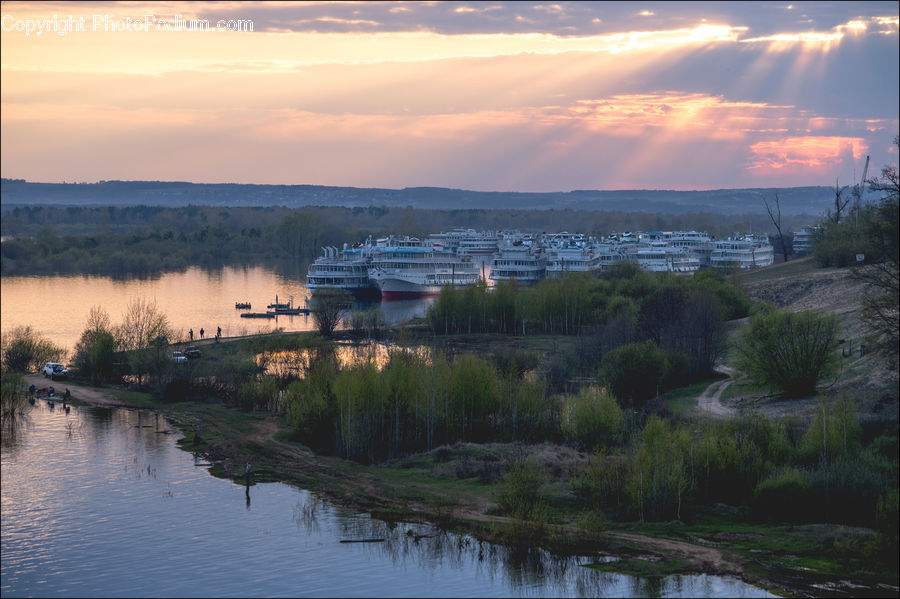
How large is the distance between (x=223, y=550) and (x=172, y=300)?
190 ft

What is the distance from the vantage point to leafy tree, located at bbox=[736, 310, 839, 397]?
1337 inches

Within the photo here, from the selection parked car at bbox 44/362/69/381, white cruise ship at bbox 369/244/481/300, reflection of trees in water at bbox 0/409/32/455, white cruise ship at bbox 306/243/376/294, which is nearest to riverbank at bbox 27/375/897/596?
reflection of trees in water at bbox 0/409/32/455

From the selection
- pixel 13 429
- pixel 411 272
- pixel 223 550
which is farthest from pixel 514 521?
pixel 411 272

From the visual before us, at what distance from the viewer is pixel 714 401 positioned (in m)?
36.2

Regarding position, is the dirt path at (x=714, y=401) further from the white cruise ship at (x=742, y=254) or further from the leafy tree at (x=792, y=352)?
the white cruise ship at (x=742, y=254)

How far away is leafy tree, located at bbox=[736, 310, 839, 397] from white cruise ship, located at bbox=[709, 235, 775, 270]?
210 ft

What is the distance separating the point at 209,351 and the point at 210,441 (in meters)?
18.9

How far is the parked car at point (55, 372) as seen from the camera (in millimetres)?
43312

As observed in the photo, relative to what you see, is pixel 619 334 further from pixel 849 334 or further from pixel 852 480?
pixel 852 480

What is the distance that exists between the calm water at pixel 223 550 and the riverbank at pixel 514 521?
552mm

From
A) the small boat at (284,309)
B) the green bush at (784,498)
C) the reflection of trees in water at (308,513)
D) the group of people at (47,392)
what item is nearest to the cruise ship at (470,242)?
the small boat at (284,309)

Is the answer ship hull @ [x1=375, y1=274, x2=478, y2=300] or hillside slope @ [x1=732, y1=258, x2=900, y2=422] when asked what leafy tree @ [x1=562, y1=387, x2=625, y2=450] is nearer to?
hillside slope @ [x1=732, y1=258, x2=900, y2=422]

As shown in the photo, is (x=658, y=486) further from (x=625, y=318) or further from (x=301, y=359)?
(x=625, y=318)

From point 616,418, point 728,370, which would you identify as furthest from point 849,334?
point 616,418
